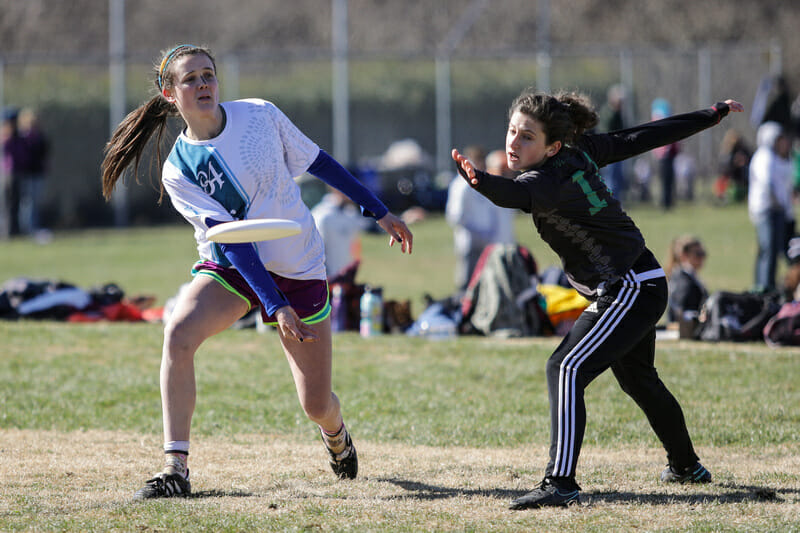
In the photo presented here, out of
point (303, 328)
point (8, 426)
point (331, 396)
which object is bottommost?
point (8, 426)

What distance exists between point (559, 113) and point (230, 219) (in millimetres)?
1539

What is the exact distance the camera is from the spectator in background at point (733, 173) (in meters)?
Result: 21.8

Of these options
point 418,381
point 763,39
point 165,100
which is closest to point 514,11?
point 763,39

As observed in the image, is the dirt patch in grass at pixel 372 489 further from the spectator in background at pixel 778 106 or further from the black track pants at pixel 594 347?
the spectator in background at pixel 778 106

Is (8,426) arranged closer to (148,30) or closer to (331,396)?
(331,396)

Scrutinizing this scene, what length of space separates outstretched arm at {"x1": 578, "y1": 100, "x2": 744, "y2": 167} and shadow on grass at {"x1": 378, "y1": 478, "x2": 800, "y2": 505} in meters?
1.55

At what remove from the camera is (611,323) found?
4.65 meters

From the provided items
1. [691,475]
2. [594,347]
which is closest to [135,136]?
[594,347]

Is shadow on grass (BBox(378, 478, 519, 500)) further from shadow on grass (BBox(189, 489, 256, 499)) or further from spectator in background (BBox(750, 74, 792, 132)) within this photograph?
spectator in background (BBox(750, 74, 792, 132))

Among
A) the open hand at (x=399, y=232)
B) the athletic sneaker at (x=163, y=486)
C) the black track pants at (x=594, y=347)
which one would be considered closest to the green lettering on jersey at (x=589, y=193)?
the black track pants at (x=594, y=347)

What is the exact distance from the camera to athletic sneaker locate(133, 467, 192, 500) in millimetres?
4730

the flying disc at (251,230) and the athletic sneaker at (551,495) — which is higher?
the flying disc at (251,230)

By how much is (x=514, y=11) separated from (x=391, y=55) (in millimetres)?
18538

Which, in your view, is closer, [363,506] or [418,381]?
[363,506]
